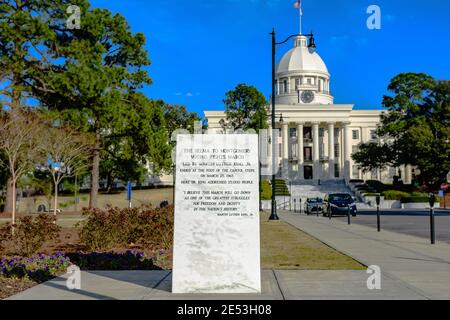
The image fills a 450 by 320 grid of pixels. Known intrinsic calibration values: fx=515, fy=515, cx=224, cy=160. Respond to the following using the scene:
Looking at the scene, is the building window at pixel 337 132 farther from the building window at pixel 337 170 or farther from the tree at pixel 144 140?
the tree at pixel 144 140

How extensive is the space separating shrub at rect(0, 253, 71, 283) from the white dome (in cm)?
10725

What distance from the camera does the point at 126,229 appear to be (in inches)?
512

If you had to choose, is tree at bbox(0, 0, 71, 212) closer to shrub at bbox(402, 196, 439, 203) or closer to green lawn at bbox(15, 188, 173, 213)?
green lawn at bbox(15, 188, 173, 213)

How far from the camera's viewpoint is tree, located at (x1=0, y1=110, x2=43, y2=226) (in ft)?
91.4

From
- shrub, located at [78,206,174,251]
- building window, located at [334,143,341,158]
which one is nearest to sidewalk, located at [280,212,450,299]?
shrub, located at [78,206,174,251]

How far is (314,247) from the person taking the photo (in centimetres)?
1352

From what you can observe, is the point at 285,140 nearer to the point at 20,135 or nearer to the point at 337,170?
the point at 337,170

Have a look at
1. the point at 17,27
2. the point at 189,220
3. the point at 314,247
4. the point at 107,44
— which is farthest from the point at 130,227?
the point at 107,44

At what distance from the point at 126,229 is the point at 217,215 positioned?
20.6 feet

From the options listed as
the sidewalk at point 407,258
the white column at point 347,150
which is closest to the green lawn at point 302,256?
the sidewalk at point 407,258

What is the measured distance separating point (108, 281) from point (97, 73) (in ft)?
92.0

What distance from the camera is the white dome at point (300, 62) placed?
374ft

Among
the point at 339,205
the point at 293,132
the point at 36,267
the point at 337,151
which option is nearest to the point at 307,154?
the point at 293,132
